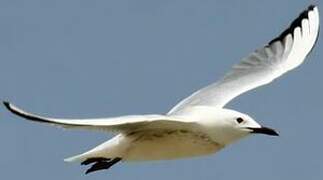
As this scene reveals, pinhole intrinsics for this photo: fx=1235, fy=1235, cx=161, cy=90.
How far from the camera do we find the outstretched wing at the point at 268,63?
1180cm

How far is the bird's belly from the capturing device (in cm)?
987

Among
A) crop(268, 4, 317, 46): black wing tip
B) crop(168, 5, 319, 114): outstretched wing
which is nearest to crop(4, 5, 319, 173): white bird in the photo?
crop(168, 5, 319, 114): outstretched wing

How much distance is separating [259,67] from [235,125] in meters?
2.72

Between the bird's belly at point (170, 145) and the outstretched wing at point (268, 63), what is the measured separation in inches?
57.1

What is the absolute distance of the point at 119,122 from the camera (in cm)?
920

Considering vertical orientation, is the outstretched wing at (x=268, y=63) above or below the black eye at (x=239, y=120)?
above

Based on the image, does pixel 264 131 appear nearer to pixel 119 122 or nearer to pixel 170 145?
pixel 170 145

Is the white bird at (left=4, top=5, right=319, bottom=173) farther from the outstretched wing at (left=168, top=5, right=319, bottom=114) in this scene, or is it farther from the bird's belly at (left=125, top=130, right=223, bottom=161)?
the outstretched wing at (left=168, top=5, right=319, bottom=114)

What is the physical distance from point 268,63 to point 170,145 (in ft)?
10.4

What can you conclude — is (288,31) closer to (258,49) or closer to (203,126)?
(258,49)

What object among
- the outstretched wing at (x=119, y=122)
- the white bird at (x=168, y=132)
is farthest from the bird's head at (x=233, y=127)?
the outstretched wing at (x=119, y=122)

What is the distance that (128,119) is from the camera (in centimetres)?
933

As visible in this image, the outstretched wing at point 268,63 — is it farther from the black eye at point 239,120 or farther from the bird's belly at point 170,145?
the bird's belly at point 170,145

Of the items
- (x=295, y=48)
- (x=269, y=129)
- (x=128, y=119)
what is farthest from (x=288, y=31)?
(x=128, y=119)
